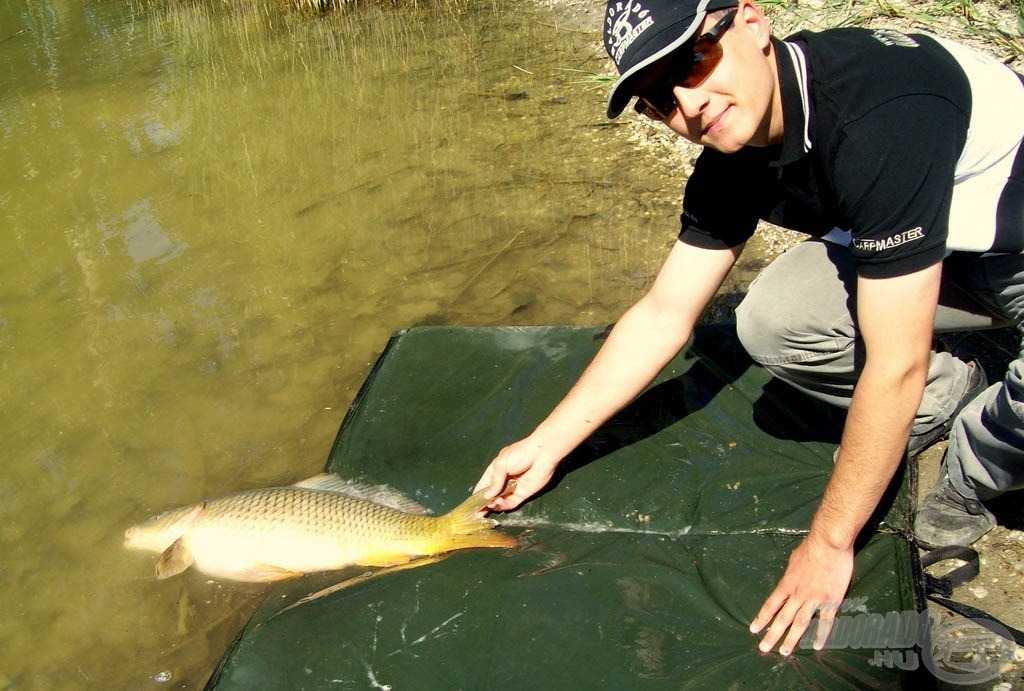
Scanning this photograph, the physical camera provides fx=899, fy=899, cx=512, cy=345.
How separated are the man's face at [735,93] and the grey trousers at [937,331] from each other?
694 mm

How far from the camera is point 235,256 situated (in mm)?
4699

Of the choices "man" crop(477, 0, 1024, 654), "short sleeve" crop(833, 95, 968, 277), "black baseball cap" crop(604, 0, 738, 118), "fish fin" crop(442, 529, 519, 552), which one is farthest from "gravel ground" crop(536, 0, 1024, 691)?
"black baseball cap" crop(604, 0, 738, 118)

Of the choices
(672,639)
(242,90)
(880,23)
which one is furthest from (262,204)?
(672,639)

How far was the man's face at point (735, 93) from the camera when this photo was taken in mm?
1817

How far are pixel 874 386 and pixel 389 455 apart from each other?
4.83 ft

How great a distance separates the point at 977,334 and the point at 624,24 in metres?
1.67

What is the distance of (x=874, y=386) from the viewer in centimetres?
182

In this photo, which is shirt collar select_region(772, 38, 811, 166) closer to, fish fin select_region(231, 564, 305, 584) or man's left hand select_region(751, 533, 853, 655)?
man's left hand select_region(751, 533, 853, 655)

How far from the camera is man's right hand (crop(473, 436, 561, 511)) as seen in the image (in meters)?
2.43

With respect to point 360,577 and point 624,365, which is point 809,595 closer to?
point 624,365

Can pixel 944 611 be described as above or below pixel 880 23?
below

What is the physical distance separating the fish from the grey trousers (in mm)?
950

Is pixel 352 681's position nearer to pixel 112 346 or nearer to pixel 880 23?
pixel 112 346

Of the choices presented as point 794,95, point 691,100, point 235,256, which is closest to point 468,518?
point 691,100
